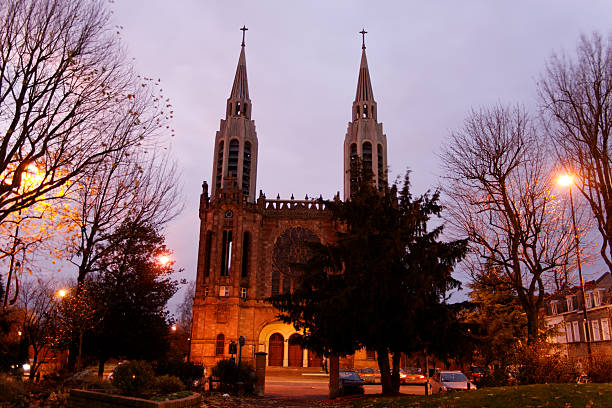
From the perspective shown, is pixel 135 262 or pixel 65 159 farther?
pixel 135 262

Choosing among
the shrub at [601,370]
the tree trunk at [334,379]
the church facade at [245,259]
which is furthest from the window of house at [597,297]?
the tree trunk at [334,379]

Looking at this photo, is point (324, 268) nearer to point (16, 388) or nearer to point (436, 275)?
point (436, 275)

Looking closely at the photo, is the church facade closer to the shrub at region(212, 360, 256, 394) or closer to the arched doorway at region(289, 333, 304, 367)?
the arched doorway at region(289, 333, 304, 367)

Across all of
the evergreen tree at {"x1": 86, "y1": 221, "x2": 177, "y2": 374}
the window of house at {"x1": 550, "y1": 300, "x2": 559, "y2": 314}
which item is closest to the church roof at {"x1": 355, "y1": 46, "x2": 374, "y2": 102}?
the window of house at {"x1": 550, "y1": 300, "x2": 559, "y2": 314}

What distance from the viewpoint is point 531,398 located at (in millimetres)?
11305

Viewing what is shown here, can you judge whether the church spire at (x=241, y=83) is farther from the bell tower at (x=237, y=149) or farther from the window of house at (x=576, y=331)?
the window of house at (x=576, y=331)

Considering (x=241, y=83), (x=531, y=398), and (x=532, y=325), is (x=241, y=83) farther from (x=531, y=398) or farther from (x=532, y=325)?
(x=531, y=398)

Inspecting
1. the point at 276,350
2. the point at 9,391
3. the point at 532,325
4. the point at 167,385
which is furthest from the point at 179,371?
the point at 276,350

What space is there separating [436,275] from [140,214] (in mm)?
11419

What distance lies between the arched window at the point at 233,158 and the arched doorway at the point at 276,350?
17.9 meters

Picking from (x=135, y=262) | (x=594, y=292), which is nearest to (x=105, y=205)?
(x=135, y=262)

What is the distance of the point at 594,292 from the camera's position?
38.5 metres

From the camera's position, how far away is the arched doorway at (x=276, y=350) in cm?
5022

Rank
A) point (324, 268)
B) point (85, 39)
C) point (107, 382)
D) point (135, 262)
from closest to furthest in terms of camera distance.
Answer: point (85, 39), point (107, 382), point (324, 268), point (135, 262)
